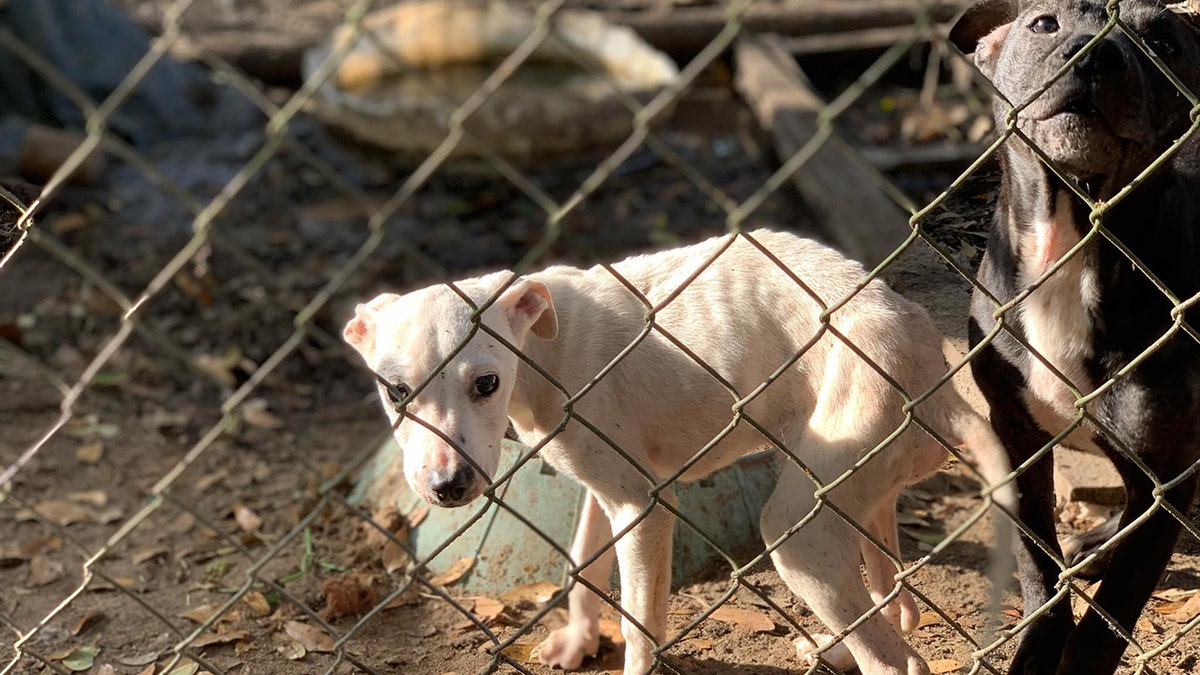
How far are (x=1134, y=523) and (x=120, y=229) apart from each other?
6.50m

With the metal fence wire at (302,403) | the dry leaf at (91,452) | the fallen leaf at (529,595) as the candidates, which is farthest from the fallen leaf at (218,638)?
the dry leaf at (91,452)

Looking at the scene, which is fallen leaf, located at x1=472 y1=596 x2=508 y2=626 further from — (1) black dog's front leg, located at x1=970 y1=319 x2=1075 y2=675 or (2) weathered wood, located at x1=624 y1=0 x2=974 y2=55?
(2) weathered wood, located at x1=624 y1=0 x2=974 y2=55

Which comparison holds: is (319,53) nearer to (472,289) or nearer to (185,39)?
(185,39)

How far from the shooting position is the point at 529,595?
3924mm

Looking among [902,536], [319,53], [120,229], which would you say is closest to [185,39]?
[319,53]

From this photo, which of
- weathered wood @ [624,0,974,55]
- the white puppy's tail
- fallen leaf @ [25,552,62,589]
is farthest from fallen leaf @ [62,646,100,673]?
weathered wood @ [624,0,974,55]

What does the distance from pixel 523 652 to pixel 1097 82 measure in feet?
7.27

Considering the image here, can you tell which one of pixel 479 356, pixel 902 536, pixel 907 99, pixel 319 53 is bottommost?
pixel 902 536

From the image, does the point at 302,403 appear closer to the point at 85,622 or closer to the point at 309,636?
the point at 85,622

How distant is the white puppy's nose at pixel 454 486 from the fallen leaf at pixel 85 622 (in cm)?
174

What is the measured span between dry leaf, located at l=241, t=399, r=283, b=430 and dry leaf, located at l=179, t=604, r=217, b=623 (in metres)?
1.75

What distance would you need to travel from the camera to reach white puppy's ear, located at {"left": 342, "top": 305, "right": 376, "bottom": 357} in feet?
10.3

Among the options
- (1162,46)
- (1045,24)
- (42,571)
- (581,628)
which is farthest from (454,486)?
(42,571)

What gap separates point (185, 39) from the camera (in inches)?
381
